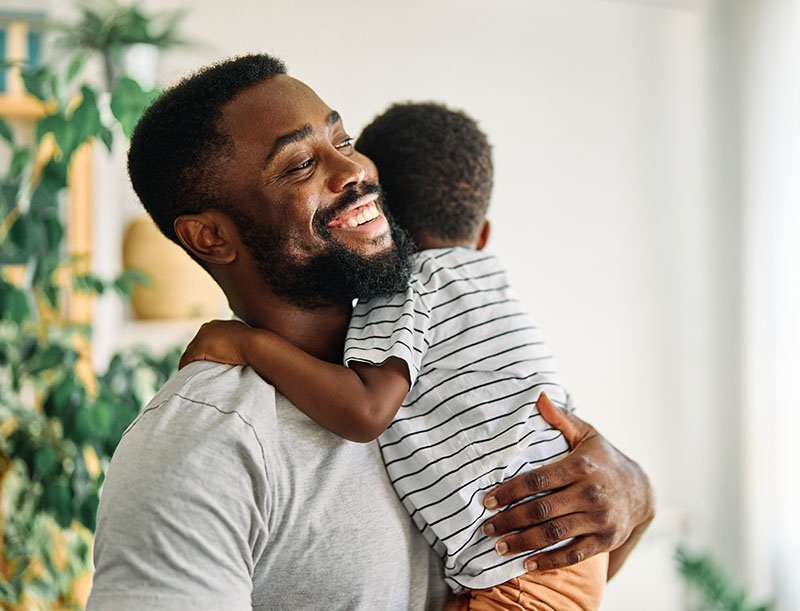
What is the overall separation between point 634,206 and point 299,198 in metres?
2.35

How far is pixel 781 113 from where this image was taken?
2.78 m

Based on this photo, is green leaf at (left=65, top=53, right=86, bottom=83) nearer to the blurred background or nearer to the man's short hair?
the man's short hair

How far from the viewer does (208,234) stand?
1.10 meters

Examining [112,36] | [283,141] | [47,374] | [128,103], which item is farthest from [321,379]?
[112,36]

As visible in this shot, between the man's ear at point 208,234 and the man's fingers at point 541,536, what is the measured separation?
499 millimetres

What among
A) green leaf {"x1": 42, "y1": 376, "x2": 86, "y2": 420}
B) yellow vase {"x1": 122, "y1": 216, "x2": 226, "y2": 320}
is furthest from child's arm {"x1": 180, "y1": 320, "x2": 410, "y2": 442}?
Result: yellow vase {"x1": 122, "y1": 216, "x2": 226, "y2": 320}

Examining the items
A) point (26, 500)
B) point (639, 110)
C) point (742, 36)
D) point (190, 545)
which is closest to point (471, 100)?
point (639, 110)

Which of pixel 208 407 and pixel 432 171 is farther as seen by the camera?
pixel 432 171

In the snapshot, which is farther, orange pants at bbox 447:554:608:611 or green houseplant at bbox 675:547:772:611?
green houseplant at bbox 675:547:772:611

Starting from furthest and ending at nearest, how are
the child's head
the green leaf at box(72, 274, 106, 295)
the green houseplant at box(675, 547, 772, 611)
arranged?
the green houseplant at box(675, 547, 772, 611) < the green leaf at box(72, 274, 106, 295) < the child's head

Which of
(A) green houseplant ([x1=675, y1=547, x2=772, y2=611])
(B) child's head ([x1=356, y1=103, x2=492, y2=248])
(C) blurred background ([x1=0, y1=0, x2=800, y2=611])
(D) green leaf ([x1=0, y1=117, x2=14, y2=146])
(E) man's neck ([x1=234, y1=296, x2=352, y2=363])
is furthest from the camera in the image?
(C) blurred background ([x1=0, y1=0, x2=800, y2=611])

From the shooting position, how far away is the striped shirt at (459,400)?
3.44 feet

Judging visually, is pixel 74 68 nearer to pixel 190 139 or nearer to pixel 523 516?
pixel 190 139

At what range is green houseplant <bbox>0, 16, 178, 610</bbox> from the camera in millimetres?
1632
